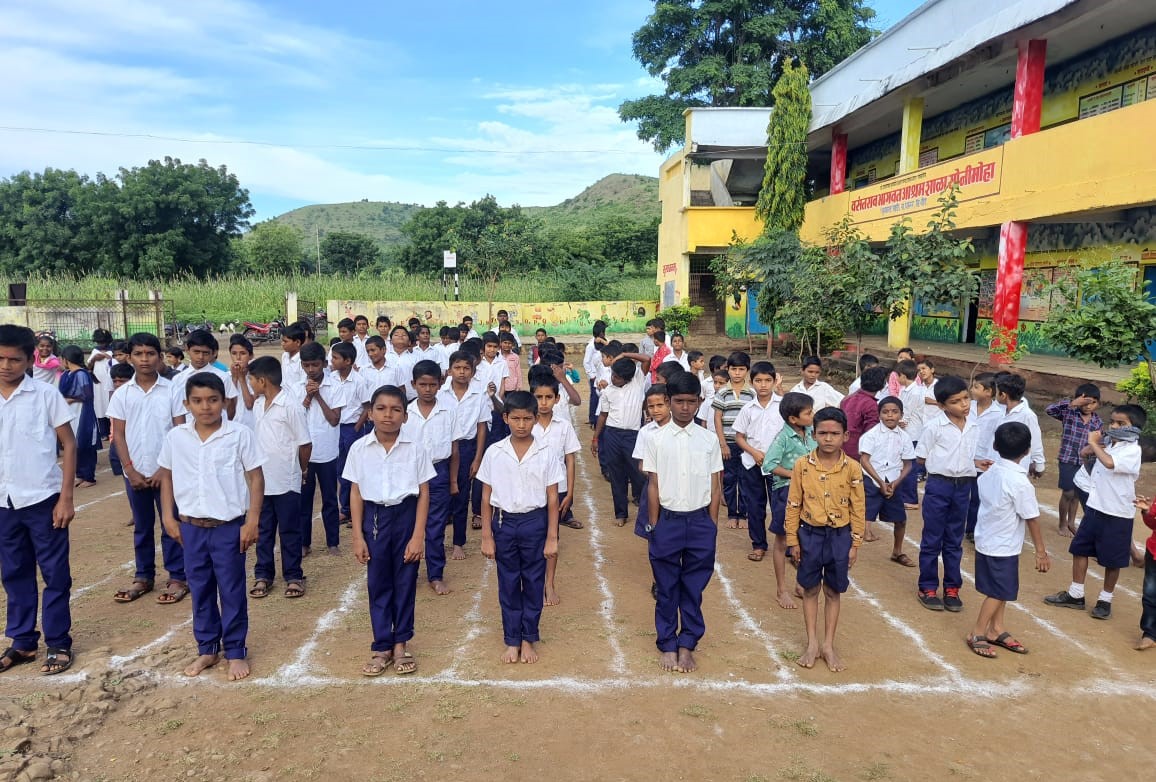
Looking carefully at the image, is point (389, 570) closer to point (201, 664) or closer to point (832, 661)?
point (201, 664)

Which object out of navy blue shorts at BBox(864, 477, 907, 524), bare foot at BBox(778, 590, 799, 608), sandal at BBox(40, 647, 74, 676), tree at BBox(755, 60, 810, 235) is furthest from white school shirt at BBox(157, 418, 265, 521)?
tree at BBox(755, 60, 810, 235)

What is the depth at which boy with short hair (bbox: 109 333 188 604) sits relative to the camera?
4598 millimetres

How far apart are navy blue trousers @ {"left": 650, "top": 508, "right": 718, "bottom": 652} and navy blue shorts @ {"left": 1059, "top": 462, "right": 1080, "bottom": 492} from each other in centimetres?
421

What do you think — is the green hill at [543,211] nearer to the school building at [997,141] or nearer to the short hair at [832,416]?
the school building at [997,141]

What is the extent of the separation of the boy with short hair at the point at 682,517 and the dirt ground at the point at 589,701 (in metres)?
0.23

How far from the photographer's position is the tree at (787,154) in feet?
59.2

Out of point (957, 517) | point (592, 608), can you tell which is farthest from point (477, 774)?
point (957, 517)

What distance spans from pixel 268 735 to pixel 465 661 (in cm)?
109

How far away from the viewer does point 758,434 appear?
Result: 217 inches

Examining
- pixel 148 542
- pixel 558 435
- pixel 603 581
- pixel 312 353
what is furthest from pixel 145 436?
pixel 603 581

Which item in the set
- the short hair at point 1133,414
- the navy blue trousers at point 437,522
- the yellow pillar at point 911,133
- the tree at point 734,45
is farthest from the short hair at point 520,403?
the tree at point 734,45

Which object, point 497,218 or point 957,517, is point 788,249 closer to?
point 957,517

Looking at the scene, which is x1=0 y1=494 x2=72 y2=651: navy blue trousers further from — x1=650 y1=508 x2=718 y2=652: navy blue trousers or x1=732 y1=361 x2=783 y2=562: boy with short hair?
x1=732 y1=361 x2=783 y2=562: boy with short hair

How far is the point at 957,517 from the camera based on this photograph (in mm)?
4742
